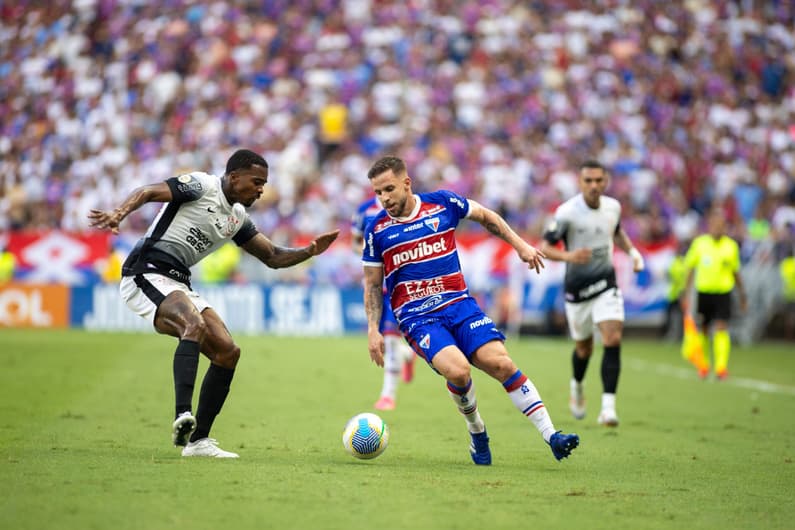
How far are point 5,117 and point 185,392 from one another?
27028 millimetres

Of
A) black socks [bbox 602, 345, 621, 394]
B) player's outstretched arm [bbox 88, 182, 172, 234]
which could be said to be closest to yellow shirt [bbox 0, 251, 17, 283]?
black socks [bbox 602, 345, 621, 394]

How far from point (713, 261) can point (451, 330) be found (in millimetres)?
11081

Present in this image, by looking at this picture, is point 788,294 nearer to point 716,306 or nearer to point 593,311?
point 716,306

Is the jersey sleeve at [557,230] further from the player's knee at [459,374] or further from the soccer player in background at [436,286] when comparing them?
the player's knee at [459,374]

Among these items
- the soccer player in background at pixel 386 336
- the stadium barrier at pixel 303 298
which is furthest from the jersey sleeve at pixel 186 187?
the stadium barrier at pixel 303 298

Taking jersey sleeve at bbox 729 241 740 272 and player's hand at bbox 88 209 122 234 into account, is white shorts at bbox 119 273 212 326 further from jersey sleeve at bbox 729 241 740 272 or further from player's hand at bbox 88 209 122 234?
jersey sleeve at bbox 729 241 740 272

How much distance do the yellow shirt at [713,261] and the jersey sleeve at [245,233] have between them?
35.7 ft

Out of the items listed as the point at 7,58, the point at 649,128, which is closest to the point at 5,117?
the point at 7,58

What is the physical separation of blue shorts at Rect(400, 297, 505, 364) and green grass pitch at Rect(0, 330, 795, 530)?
903 millimetres

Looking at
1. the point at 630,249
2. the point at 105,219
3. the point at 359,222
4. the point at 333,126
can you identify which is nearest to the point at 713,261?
the point at 630,249

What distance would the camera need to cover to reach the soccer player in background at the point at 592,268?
1237 cm

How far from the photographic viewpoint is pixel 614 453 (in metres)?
9.67

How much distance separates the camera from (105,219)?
26.5 ft

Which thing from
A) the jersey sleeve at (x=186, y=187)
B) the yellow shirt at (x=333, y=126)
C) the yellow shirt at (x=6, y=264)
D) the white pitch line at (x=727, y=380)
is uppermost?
the yellow shirt at (x=333, y=126)
